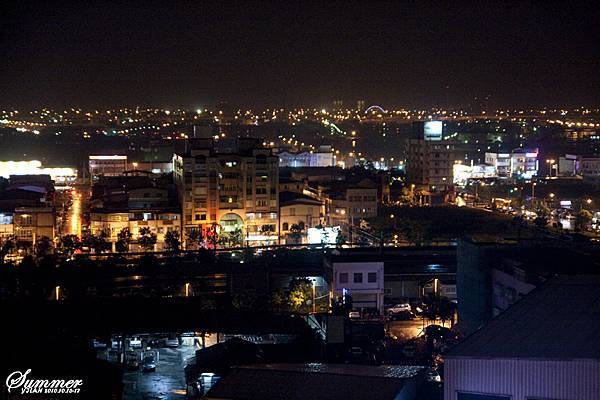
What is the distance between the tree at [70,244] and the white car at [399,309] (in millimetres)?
3685

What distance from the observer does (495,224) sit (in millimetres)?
9438

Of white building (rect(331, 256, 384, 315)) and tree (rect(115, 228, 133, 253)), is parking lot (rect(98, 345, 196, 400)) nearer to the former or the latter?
white building (rect(331, 256, 384, 315))

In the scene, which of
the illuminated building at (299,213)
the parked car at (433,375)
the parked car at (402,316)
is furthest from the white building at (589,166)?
the parked car at (433,375)

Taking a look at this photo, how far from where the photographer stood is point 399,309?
5.86 m

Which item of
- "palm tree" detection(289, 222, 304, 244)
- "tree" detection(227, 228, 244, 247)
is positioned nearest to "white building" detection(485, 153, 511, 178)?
"palm tree" detection(289, 222, 304, 244)

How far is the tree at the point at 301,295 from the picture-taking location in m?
6.03

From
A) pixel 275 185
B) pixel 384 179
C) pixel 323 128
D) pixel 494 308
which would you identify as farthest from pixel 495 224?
pixel 323 128

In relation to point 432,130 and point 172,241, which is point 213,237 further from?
point 432,130

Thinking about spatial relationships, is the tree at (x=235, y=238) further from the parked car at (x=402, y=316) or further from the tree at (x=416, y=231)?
the parked car at (x=402, y=316)

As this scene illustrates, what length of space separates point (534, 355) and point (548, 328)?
0.55ft

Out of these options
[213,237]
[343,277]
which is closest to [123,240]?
[213,237]

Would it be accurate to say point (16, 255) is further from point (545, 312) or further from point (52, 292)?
point (545, 312)

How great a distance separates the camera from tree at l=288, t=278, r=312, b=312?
603 cm

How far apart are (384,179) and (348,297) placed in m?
7.31
